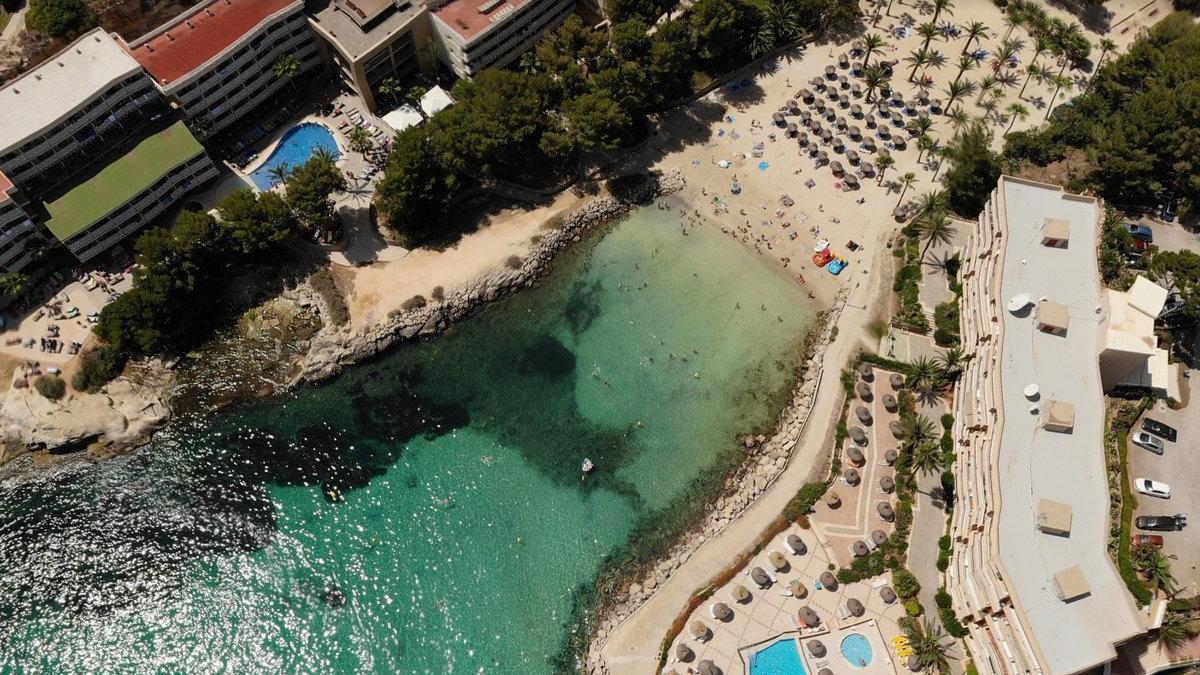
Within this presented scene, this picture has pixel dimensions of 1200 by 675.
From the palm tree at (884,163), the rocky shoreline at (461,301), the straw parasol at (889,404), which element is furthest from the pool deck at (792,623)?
the palm tree at (884,163)

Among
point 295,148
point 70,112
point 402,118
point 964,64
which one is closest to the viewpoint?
point 70,112

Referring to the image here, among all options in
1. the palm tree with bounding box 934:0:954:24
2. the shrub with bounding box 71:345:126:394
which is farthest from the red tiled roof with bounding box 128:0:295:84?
the palm tree with bounding box 934:0:954:24

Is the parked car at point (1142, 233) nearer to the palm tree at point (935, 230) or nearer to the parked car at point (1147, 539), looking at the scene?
the palm tree at point (935, 230)

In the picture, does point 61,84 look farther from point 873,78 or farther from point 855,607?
point 855,607

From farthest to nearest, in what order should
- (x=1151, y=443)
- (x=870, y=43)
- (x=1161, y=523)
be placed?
1. (x=870, y=43)
2. (x=1151, y=443)
3. (x=1161, y=523)

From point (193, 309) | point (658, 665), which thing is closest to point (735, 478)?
point (658, 665)

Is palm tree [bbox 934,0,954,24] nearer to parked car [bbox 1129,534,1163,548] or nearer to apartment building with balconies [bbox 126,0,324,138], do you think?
parked car [bbox 1129,534,1163,548]

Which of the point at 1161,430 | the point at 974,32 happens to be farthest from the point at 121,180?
the point at 1161,430

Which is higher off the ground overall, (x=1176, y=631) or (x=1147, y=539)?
(x=1147, y=539)
